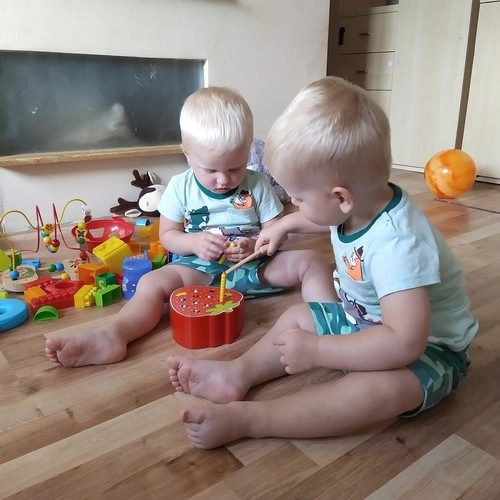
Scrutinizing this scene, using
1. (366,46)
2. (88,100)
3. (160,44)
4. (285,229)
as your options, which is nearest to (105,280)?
(285,229)

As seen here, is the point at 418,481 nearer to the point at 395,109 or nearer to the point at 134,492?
the point at 134,492

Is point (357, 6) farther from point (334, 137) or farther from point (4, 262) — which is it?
point (334, 137)

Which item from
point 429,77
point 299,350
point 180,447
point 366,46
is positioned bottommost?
point 180,447

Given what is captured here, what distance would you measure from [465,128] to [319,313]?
6.21 ft

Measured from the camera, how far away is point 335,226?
653mm

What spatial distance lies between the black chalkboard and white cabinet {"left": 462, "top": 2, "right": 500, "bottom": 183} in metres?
1.25

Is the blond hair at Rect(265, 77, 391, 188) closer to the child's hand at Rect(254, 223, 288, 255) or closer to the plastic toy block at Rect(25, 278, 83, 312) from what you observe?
the child's hand at Rect(254, 223, 288, 255)

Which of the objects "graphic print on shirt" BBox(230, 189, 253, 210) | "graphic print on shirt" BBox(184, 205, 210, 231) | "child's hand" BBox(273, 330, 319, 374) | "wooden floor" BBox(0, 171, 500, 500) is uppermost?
"graphic print on shirt" BBox(230, 189, 253, 210)

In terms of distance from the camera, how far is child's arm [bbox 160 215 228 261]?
0.90 meters

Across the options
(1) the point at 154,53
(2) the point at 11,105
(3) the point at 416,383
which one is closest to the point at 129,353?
(3) the point at 416,383

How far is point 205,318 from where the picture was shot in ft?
2.63

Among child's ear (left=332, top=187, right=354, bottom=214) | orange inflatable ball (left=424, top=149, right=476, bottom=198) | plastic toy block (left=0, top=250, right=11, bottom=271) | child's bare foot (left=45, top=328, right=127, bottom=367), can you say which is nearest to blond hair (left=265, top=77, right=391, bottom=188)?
child's ear (left=332, top=187, right=354, bottom=214)

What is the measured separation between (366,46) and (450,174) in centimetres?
118

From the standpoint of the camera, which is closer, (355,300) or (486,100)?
(355,300)
